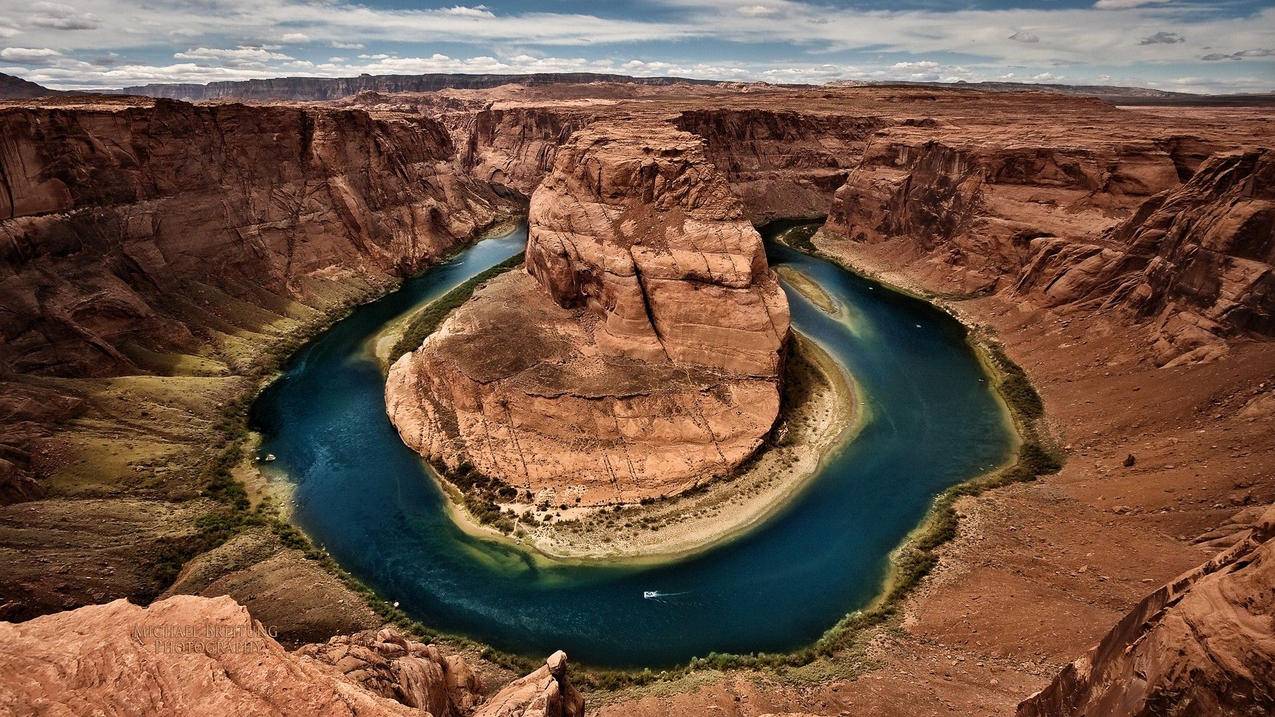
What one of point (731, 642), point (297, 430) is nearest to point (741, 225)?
point (731, 642)

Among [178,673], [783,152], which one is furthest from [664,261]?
[783,152]

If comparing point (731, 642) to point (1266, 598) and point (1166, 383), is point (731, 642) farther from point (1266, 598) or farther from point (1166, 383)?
point (1166, 383)

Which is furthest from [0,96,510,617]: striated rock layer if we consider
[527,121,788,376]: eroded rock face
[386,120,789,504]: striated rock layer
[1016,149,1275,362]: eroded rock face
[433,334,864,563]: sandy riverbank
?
[1016,149,1275,362]: eroded rock face

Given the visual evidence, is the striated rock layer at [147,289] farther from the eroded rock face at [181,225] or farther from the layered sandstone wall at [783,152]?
the layered sandstone wall at [783,152]

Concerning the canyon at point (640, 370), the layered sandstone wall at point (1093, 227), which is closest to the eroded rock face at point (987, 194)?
the layered sandstone wall at point (1093, 227)

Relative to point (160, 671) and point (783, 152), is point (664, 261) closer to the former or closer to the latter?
point (160, 671)

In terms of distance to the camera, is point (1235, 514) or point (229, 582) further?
point (229, 582)

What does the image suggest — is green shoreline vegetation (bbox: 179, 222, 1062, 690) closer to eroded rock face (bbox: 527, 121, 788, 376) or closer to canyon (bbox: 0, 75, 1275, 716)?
canyon (bbox: 0, 75, 1275, 716)
